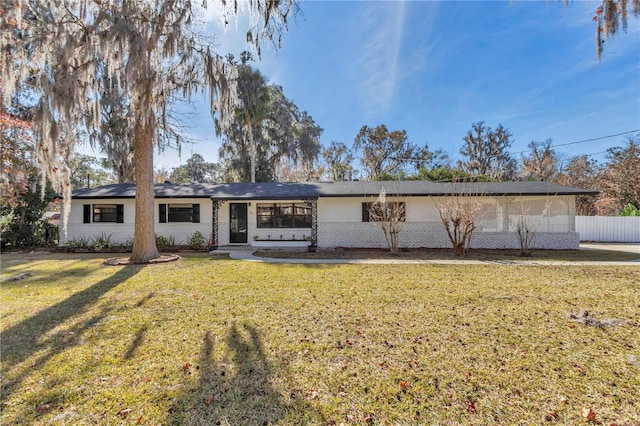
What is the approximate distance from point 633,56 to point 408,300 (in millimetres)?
14824

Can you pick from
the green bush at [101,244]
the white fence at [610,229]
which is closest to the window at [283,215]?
the green bush at [101,244]

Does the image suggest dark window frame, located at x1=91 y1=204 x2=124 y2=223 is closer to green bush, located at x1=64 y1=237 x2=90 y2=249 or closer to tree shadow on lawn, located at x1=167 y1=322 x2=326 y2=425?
green bush, located at x1=64 y1=237 x2=90 y2=249

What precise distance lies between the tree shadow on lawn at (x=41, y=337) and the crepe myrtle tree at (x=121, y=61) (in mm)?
2973

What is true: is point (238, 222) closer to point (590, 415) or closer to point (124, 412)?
point (124, 412)

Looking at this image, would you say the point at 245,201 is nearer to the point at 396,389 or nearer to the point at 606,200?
the point at 396,389

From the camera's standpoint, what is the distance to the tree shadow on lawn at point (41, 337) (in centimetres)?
287

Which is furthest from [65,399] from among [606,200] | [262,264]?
[606,200]

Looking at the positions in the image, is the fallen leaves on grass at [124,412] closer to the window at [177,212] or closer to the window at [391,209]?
the window at [391,209]

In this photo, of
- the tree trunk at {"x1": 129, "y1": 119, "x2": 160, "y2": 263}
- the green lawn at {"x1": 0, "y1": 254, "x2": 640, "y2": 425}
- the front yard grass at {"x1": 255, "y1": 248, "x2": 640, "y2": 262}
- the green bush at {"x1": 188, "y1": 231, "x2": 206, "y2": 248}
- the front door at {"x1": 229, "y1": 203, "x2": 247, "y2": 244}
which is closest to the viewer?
the green lawn at {"x1": 0, "y1": 254, "x2": 640, "y2": 425}

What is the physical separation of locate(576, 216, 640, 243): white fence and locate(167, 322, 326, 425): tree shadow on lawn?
1927cm

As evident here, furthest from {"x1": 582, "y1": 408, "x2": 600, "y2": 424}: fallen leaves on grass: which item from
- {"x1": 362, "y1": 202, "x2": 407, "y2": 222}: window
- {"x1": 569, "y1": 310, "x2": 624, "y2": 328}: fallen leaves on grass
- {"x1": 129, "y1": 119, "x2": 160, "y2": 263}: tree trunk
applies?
{"x1": 129, "y1": 119, "x2": 160, "y2": 263}: tree trunk

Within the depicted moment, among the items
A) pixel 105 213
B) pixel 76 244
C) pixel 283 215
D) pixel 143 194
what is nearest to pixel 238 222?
pixel 283 215

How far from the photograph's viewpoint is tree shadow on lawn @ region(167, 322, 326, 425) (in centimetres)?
222

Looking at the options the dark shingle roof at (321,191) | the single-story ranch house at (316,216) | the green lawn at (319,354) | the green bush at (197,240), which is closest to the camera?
the green lawn at (319,354)
